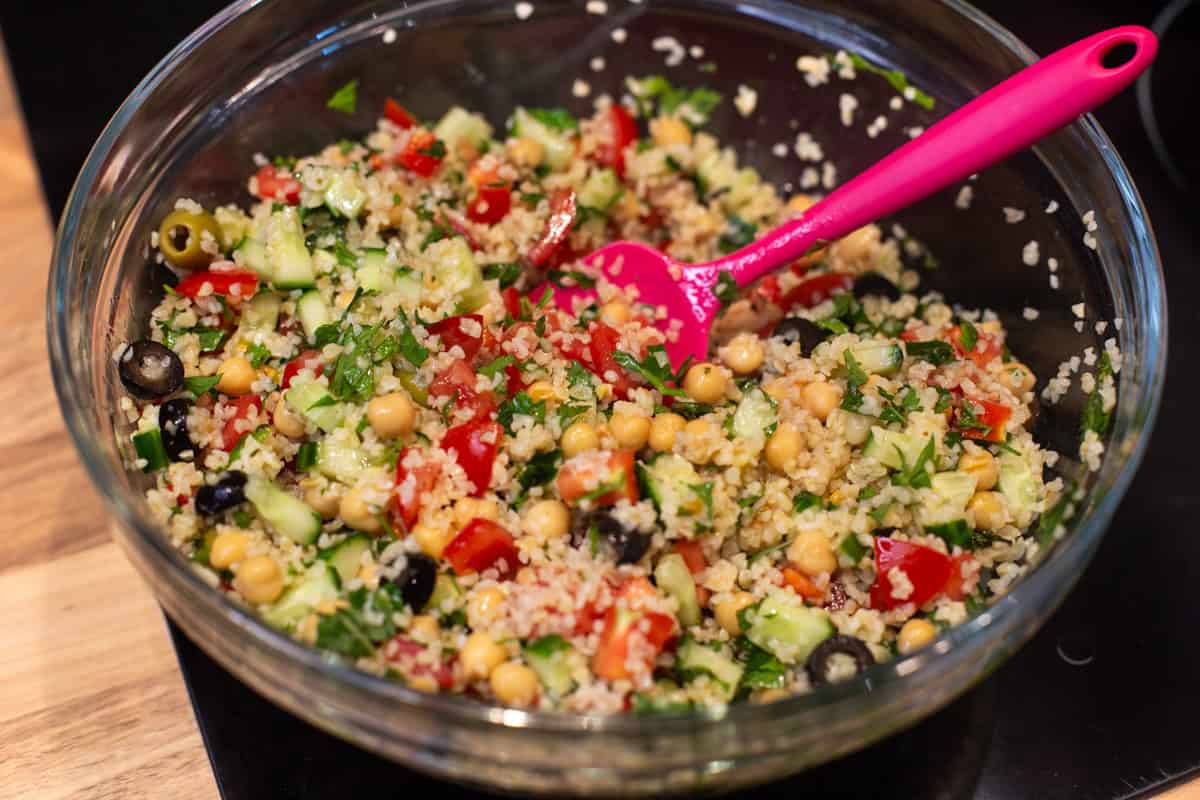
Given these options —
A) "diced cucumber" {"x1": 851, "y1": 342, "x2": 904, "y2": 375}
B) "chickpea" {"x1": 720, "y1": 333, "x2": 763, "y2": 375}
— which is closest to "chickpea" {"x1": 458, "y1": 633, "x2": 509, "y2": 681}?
"chickpea" {"x1": 720, "y1": 333, "x2": 763, "y2": 375}

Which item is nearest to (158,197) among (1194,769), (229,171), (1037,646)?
(229,171)

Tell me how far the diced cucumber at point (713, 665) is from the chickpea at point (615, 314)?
77 cm

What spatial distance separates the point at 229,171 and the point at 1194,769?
2.32 m

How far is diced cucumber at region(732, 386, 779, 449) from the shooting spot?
215cm

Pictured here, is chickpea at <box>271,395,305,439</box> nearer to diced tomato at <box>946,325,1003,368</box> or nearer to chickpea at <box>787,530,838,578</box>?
chickpea at <box>787,530,838,578</box>

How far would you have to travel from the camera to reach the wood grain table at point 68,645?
2.04 metres

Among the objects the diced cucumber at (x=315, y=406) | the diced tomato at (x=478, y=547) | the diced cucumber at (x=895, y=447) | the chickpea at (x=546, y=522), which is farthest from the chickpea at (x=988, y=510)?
the diced cucumber at (x=315, y=406)

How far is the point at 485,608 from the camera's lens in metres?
1.89

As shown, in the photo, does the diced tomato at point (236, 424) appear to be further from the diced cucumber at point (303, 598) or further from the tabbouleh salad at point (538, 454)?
the diced cucumber at point (303, 598)

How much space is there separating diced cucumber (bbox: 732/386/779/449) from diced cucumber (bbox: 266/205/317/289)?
918mm

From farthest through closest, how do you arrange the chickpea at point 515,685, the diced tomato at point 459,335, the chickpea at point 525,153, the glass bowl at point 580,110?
1. the chickpea at point 525,153
2. the diced tomato at point 459,335
3. the chickpea at point 515,685
4. the glass bowl at point 580,110

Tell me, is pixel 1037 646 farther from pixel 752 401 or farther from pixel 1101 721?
pixel 752 401

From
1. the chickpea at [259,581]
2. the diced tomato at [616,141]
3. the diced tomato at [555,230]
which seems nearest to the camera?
the chickpea at [259,581]

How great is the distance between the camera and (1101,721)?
2080mm
